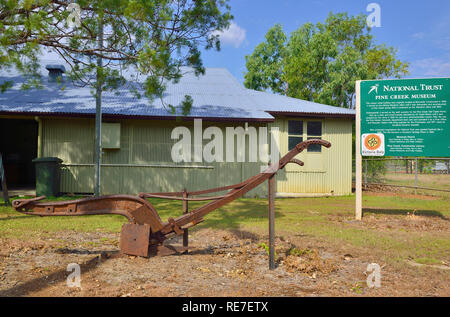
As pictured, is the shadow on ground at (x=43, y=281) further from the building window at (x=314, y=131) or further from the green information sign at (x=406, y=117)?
the building window at (x=314, y=131)

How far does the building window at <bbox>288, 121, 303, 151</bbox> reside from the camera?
48.1 feet

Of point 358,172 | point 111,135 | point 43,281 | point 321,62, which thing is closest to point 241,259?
point 43,281

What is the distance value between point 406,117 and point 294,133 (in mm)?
6406

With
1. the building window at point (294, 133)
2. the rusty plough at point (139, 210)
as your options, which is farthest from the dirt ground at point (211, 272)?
the building window at point (294, 133)

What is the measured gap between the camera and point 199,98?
614 inches

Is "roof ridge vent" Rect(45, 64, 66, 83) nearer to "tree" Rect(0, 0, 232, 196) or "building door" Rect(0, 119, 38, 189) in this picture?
"building door" Rect(0, 119, 38, 189)

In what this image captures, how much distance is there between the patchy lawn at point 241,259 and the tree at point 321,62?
21.5m

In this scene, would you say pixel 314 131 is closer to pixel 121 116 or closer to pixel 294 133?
pixel 294 133

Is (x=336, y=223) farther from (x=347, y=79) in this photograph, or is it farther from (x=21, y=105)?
(x=347, y=79)

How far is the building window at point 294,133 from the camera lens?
14.6 m

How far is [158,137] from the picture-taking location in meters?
13.5

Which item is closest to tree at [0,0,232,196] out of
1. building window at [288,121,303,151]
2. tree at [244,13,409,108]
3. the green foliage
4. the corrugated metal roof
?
the green foliage

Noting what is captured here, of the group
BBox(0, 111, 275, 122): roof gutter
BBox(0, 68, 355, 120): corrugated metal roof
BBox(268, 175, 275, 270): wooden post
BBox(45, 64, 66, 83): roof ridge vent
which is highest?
BBox(45, 64, 66, 83): roof ridge vent

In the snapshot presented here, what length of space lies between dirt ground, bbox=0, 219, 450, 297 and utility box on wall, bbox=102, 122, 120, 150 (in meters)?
7.59
